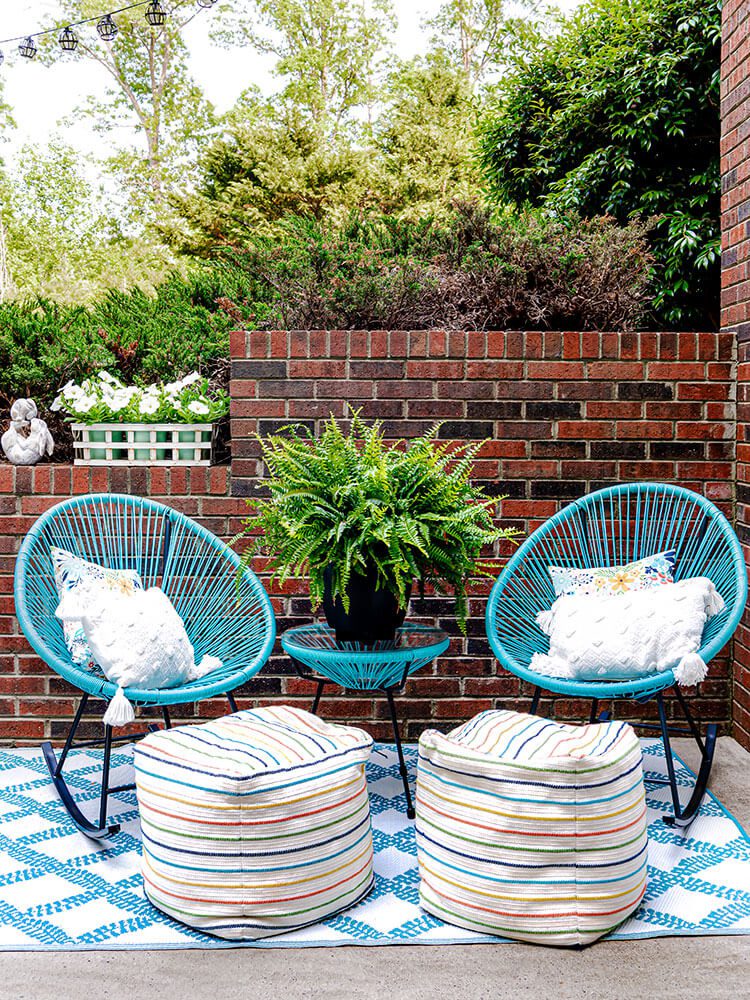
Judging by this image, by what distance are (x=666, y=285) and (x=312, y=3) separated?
12.8 meters

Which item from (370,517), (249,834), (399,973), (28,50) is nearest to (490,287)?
(370,517)

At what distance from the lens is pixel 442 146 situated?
12250 mm

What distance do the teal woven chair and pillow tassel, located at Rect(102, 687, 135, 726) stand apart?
41mm

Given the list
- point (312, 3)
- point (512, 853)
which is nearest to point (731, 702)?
point (512, 853)

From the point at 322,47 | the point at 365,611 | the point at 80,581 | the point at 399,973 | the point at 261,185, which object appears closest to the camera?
the point at 399,973

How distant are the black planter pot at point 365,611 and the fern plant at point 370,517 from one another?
28 millimetres

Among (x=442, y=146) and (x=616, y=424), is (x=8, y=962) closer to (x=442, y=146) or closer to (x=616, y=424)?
(x=616, y=424)

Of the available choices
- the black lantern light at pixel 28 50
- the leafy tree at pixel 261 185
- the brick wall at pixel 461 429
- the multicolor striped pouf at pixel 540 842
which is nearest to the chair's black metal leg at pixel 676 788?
the multicolor striped pouf at pixel 540 842

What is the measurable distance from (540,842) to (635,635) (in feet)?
2.43

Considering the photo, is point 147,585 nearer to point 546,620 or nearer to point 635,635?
point 546,620

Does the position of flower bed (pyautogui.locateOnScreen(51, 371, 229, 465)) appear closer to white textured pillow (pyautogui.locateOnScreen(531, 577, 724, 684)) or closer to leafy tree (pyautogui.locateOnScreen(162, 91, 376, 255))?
white textured pillow (pyautogui.locateOnScreen(531, 577, 724, 684))

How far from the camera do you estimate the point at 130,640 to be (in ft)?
7.45

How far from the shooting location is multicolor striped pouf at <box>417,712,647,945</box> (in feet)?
5.90

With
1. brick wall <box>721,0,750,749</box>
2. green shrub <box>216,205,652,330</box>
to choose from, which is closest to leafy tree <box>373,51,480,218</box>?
green shrub <box>216,205,652,330</box>
